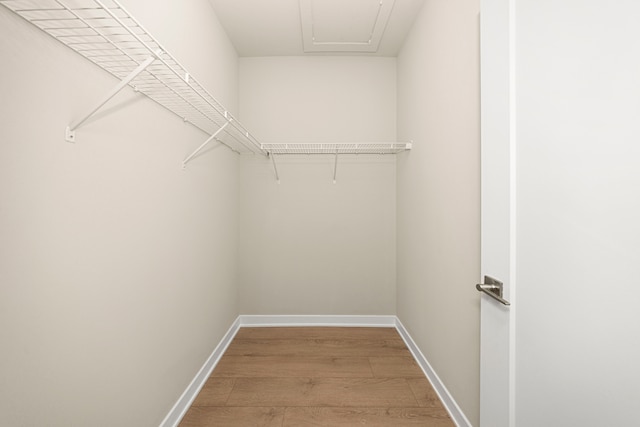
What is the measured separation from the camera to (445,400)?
5.25 feet

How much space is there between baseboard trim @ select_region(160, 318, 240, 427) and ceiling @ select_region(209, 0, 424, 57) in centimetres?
256

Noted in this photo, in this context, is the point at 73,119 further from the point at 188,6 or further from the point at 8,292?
the point at 188,6

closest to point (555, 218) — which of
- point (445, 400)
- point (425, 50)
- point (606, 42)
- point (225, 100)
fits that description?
point (606, 42)

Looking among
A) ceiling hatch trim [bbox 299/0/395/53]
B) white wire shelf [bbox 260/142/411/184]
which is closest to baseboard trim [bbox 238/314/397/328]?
white wire shelf [bbox 260/142/411/184]

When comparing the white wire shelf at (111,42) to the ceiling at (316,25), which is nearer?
the white wire shelf at (111,42)

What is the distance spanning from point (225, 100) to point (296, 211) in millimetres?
1155

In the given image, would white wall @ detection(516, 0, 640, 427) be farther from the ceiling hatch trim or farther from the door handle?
the ceiling hatch trim

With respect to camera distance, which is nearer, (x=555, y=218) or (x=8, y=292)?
(x=8, y=292)

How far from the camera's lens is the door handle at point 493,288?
37.2 inches

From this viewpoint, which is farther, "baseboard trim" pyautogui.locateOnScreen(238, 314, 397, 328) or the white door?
"baseboard trim" pyautogui.locateOnScreen(238, 314, 397, 328)

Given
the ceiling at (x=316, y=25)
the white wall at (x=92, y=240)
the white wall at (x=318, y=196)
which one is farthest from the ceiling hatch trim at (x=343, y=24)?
the white wall at (x=92, y=240)

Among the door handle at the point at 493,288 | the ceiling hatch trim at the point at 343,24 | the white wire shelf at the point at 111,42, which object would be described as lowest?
the door handle at the point at 493,288

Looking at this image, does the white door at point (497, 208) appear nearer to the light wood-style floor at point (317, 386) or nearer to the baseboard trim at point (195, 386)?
the light wood-style floor at point (317, 386)

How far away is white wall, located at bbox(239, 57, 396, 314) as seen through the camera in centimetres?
262
